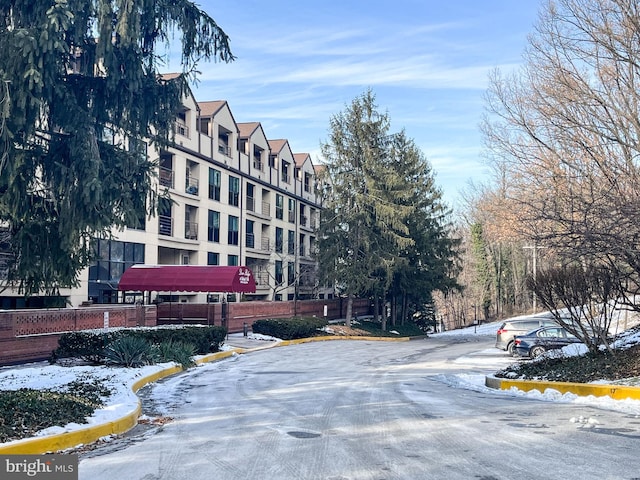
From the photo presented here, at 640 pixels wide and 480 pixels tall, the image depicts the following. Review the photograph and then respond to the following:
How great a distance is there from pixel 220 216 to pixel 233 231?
2259 millimetres

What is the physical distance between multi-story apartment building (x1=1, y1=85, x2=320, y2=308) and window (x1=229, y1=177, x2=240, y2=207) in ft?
0.22

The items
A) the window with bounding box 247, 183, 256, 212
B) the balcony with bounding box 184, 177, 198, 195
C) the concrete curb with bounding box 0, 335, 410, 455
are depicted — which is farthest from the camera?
the window with bounding box 247, 183, 256, 212

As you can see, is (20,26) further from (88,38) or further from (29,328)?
(29,328)

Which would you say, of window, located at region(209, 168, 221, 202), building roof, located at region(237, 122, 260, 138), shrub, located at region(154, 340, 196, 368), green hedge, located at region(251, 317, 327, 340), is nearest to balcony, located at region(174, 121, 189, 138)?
window, located at region(209, 168, 221, 202)

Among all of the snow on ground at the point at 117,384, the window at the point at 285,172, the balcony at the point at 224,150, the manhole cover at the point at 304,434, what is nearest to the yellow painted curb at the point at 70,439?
the snow on ground at the point at 117,384

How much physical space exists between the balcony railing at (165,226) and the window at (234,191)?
7191 millimetres

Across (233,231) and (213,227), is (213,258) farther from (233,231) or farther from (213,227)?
(233,231)

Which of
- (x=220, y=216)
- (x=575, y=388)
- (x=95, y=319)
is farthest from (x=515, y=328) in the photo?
(x=220, y=216)

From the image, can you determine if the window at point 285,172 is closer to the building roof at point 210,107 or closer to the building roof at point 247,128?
the building roof at point 247,128

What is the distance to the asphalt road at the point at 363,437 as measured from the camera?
21.4ft

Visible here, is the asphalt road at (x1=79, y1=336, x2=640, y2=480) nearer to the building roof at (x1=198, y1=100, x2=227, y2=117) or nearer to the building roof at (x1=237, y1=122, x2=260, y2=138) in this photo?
the building roof at (x1=198, y1=100, x2=227, y2=117)

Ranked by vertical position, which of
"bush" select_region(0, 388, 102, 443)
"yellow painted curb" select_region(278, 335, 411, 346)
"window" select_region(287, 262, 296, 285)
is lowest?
"yellow painted curb" select_region(278, 335, 411, 346)

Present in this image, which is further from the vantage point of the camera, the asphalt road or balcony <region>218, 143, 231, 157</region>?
balcony <region>218, 143, 231, 157</region>

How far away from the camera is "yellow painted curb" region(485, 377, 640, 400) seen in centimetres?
1095
